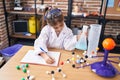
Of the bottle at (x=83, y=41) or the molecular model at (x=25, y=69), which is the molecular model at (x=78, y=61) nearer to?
the bottle at (x=83, y=41)

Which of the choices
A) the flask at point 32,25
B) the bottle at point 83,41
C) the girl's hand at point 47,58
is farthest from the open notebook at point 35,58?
the flask at point 32,25

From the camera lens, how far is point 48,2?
260cm

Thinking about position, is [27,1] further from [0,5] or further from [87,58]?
[87,58]

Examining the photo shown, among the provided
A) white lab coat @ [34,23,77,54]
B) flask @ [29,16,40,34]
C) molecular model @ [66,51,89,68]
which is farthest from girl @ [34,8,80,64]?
flask @ [29,16,40,34]

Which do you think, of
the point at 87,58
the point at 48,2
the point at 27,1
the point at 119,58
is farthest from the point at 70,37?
the point at 27,1

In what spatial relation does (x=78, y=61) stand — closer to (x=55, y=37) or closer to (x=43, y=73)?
(x=43, y=73)

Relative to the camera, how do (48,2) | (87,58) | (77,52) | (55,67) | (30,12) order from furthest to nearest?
(48,2) → (30,12) → (77,52) → (87,58) → (55,67)

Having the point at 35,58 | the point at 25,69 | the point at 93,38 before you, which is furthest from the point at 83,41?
the point at 25,69

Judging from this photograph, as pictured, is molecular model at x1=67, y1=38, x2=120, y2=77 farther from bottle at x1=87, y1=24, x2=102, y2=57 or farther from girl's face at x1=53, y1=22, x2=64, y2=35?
girl's face at x1=53, y1=22, x2=64, y2=35

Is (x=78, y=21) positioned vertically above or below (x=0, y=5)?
below

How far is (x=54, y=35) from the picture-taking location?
1.42 m

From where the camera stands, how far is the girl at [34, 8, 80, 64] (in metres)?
1.23

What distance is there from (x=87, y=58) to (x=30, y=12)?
1618mm

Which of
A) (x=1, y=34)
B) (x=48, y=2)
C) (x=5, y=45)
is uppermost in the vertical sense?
(x=48, y=2)
